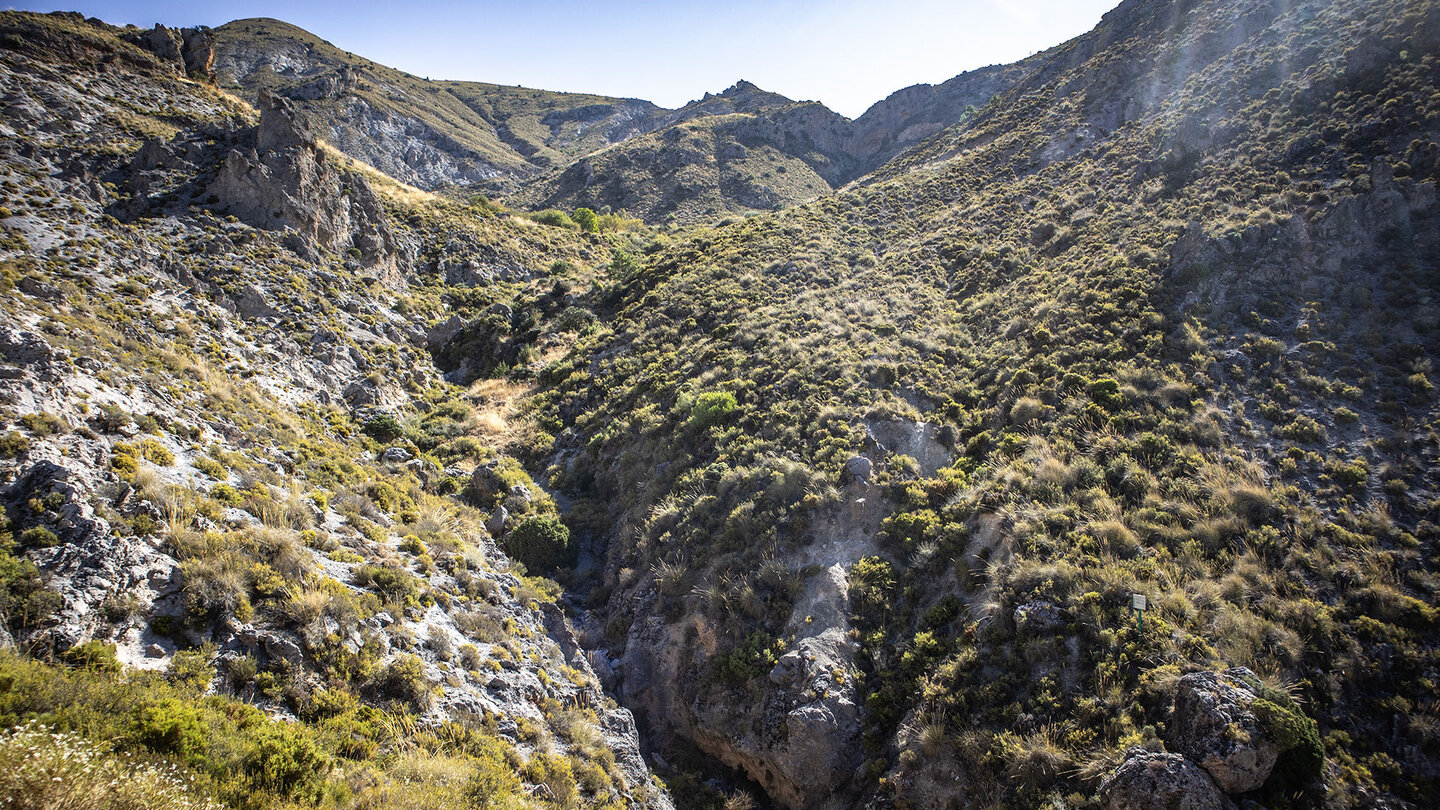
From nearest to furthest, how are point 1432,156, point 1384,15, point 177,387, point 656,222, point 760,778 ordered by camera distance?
→ point 760,778 → point 177,387 → point 1432,156 → point 1384,15 → point 656,222

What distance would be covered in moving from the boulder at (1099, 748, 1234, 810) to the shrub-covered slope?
1.9 inches

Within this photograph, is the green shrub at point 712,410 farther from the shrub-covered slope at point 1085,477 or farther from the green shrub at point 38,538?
the green shrub at point 38,538

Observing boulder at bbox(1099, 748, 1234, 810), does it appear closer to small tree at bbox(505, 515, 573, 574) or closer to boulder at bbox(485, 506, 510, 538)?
small tree at bbox(505, 515, 573, 574)

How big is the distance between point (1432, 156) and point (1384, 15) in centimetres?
1214

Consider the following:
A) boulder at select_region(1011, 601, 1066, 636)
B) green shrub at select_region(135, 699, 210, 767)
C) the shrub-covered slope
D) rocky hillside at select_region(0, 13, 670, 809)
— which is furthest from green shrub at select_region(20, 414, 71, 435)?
boulder at select_region(1011, 601, 1066, 636)

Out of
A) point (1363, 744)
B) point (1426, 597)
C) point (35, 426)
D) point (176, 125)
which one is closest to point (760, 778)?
point (1363, 744)

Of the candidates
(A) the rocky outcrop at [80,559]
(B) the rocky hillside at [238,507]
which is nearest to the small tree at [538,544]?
(B) the rocky hillside at [238,507]

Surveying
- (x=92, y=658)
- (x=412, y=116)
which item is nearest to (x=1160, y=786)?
(x=92, y=658)

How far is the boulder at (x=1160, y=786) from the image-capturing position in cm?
684

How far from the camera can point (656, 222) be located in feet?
195

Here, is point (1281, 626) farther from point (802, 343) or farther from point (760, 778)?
point (802, 343)

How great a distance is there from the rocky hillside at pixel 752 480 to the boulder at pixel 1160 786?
0.20ft

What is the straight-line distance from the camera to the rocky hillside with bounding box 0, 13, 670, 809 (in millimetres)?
6168

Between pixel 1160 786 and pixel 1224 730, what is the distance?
1.13m
